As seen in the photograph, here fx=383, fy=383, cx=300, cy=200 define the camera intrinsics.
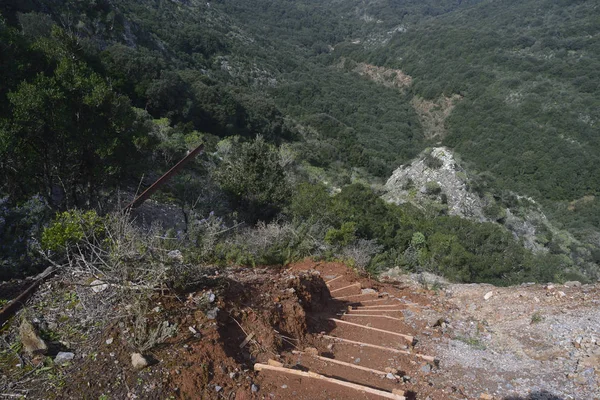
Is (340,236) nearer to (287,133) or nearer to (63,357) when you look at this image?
(63,357)

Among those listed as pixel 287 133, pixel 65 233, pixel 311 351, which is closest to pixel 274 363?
pixel 311 351

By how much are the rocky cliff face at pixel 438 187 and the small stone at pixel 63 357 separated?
→ 17378mm

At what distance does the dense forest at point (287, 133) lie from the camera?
7137mm

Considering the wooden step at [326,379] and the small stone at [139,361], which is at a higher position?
the small stone at [139,361]

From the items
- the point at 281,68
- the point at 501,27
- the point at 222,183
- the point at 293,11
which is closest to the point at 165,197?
the point at 222,183

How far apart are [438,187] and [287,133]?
18.9 m

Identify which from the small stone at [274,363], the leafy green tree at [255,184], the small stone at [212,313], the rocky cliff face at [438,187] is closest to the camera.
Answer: the small stone at [274,363]

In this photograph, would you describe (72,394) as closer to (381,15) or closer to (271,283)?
(271,283)

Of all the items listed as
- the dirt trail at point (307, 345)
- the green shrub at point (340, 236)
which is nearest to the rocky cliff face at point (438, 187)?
the green shrub at point (340, 236)

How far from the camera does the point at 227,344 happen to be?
3.70 metres

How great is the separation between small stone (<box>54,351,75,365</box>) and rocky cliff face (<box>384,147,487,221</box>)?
684 inches

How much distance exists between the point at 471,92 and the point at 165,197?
58.0m

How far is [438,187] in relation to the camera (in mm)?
19922

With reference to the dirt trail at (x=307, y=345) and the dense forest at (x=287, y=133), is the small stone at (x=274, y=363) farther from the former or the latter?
the dense forest at (x=287, y=133)
